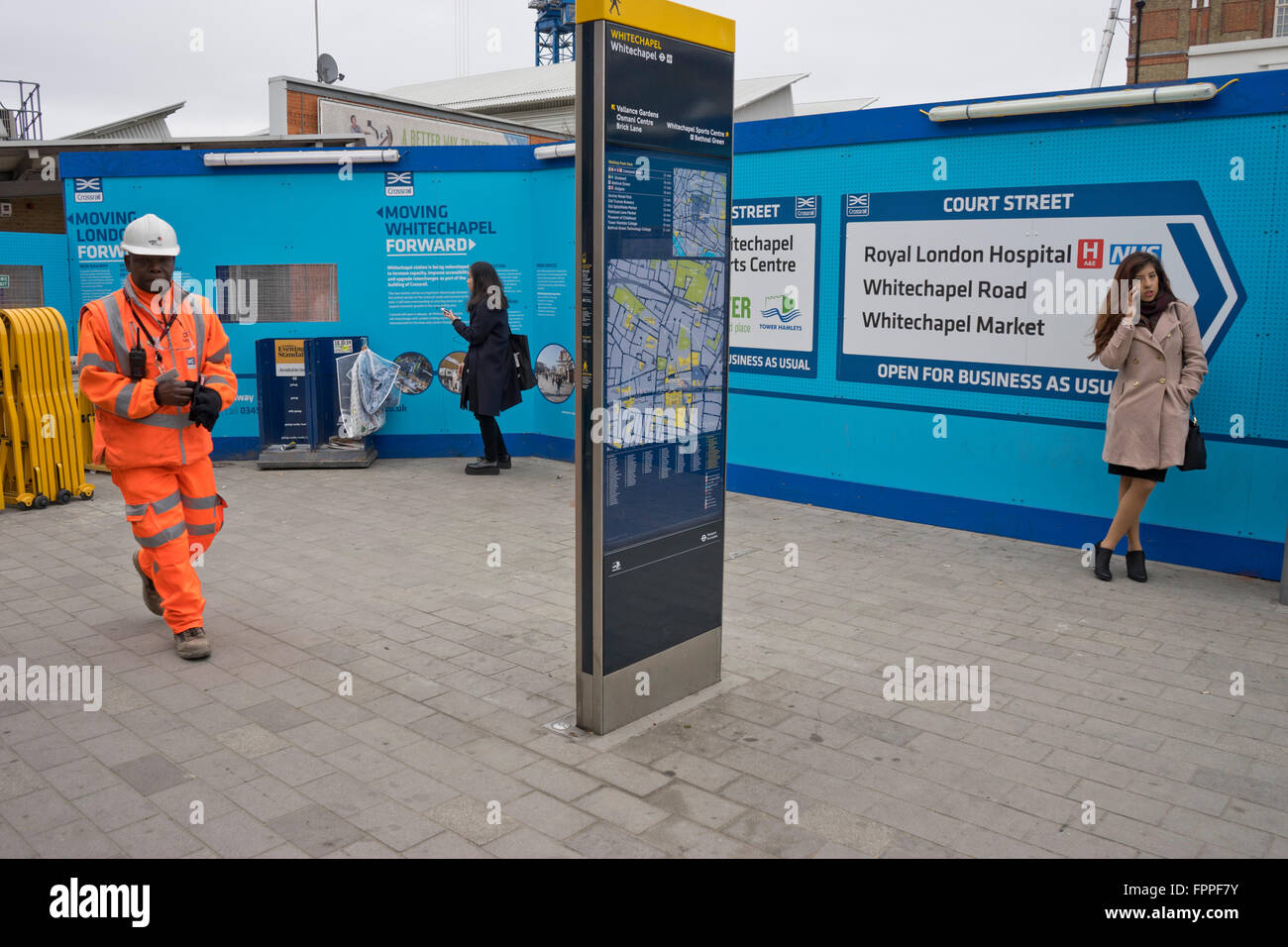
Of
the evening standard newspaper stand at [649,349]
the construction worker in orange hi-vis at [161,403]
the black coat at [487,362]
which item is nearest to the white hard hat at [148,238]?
the construction worker in orange hi-vis at [161,403]

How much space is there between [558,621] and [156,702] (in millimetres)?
2115

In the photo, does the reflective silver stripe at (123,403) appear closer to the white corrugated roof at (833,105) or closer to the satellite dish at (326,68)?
the satellite dish at (326,68)

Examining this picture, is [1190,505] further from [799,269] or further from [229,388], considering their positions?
[229,388]

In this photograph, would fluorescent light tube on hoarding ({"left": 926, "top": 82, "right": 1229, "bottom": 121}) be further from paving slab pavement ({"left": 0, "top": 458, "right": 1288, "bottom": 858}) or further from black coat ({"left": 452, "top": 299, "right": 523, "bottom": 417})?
black coat ({"left": 452, "top": 299, "right": 523, "bottom": 417})

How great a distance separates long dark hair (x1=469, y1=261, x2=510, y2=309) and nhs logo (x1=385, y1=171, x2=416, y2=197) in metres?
1.23

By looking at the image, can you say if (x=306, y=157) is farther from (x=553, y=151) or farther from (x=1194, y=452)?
(x=1194, y=452)

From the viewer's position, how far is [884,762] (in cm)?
430

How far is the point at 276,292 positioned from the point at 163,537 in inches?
242

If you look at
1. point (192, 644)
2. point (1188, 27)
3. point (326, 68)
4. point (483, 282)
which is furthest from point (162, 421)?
point (1188, 27)

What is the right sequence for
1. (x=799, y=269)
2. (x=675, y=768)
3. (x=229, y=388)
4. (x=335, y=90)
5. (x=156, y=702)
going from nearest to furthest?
(x=675, y=768), (x=156, y=702), (x=229, y=388), (x=799, y=269), (x=335, y=90)

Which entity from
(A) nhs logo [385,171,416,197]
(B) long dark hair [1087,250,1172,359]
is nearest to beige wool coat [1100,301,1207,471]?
(B) long dark hair [1087,250,1172,359]

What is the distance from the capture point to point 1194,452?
6.48 m

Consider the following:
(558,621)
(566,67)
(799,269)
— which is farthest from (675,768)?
(566,67)
